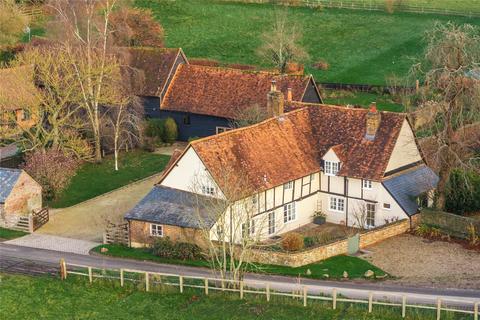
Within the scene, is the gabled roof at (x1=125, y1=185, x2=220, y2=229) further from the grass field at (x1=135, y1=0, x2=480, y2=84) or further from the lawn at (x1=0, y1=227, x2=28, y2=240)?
the grass field at (x1=135, y1=0, x2=480, y2=84)

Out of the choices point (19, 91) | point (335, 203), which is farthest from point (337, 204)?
point (19, 91)

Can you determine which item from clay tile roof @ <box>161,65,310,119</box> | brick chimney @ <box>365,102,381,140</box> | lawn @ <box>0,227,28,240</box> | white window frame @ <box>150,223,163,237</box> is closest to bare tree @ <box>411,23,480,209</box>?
brick chimney @ <box>365,102,381,140</box>

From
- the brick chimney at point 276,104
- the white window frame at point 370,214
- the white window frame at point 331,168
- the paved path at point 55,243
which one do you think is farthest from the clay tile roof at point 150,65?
the white window frame at point 370,214

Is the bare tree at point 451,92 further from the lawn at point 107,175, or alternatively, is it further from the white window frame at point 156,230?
the lawn at point 107,175

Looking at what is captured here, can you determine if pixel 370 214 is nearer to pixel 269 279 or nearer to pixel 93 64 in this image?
pixel 269 279

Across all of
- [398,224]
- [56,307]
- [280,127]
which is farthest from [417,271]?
[56,307]
